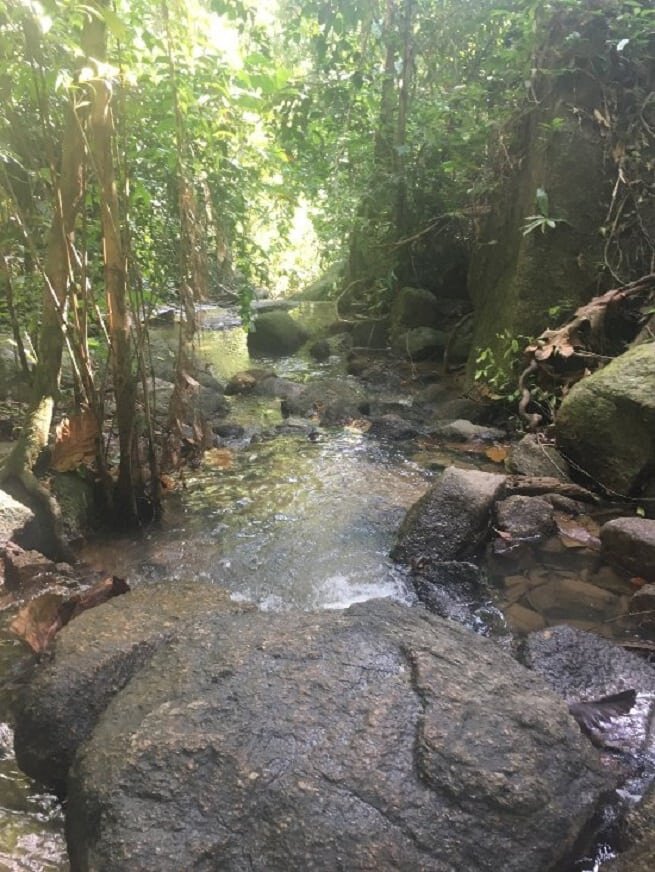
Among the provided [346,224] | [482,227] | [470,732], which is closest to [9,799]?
[470,732]

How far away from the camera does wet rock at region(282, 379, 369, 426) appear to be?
7215 mm

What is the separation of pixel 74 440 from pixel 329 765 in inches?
110

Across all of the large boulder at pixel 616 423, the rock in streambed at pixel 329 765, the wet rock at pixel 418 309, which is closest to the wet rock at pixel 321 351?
the wet rock at pixel 418 309

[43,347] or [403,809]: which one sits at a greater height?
[43,347]

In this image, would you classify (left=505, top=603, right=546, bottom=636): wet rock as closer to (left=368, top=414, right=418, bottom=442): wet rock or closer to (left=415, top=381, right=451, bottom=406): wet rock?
(left=368, top=414, right=418, bottom=442): wet rock

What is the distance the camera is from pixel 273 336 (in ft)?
38.8

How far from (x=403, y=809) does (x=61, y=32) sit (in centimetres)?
408

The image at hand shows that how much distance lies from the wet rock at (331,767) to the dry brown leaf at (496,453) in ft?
11.5

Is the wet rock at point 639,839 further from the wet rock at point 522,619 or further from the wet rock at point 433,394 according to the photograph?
the wet rock at point 433,394

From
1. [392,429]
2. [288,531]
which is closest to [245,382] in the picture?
[392,429]

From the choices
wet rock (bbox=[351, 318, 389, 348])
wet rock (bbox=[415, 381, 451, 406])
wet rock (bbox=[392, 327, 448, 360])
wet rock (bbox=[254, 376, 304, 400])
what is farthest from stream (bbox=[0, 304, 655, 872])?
wet rock (bbox=[351, 318, 389, 348])

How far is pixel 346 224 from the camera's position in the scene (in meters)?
11.3

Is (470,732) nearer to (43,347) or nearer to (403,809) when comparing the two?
(403,809)

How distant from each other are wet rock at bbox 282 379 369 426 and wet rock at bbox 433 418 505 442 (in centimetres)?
122
